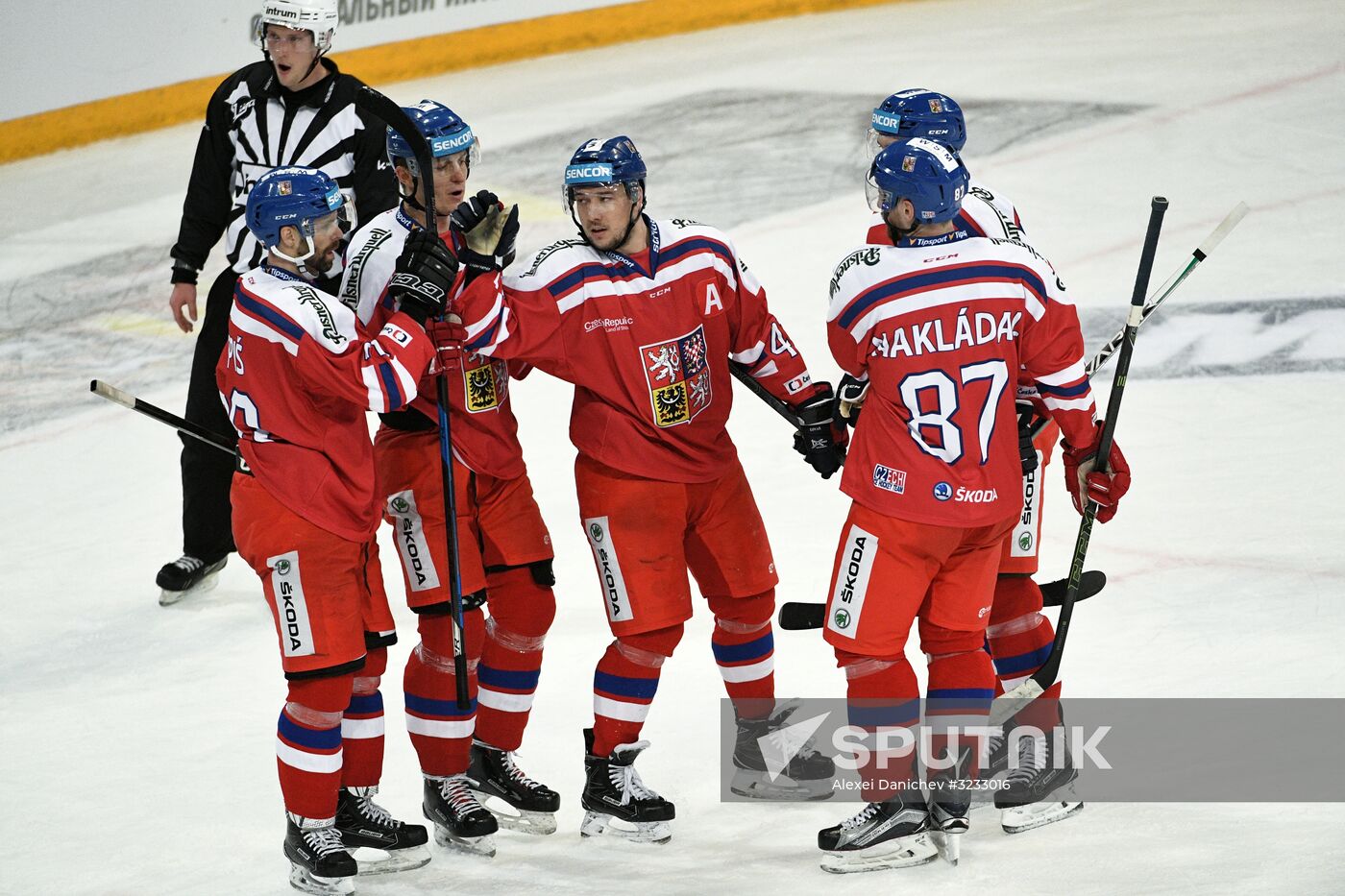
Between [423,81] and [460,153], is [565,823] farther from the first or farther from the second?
[423,81]

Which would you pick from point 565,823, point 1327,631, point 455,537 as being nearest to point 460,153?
point 455,537

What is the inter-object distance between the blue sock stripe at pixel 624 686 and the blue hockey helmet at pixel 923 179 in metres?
1.10

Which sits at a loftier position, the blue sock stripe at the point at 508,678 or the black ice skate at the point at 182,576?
the black ice skate at the point at 182,576

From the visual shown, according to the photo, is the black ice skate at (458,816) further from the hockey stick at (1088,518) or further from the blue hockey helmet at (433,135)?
the blue hockey helmet at (433,135)

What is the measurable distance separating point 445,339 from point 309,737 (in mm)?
804

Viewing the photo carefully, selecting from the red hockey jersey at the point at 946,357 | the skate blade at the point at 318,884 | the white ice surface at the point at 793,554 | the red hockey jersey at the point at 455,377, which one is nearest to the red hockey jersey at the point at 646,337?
the red hockey jersey at the point at 455,377

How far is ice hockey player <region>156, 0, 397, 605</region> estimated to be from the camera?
4387mm

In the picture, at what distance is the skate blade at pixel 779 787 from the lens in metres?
3.67

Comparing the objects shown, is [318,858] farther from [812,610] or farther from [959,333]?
[959,333]

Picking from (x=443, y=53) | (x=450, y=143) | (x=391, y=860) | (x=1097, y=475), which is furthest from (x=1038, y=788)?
(x=443, y=53)

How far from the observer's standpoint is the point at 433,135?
3.44 m

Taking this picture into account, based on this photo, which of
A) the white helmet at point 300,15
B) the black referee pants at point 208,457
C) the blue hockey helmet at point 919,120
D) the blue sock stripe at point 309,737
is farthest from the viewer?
the black referee pants at point 208,457

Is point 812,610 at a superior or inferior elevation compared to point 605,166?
inferior

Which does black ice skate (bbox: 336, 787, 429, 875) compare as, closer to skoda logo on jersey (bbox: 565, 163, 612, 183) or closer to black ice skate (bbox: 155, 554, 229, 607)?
skoda logo on jersey (bbox: 565, 163, 612, 183)
